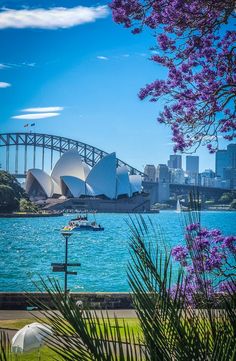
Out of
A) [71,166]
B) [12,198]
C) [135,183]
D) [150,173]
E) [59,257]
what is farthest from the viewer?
[150,173]

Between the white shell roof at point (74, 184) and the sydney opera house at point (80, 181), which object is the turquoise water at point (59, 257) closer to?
the sydney opera house at point (80, 181)

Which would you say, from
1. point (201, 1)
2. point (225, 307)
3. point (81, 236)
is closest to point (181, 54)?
point (201, 1)

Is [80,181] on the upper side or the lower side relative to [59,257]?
upper

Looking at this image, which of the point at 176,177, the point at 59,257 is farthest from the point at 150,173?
the point at 59,257

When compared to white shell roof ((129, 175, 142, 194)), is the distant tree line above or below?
below

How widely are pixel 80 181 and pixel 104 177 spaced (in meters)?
4.33

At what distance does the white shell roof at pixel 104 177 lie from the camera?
10412 cm

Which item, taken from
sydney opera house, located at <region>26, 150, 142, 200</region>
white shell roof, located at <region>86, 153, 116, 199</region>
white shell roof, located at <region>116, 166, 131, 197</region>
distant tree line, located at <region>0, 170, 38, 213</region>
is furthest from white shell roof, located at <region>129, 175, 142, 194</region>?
distant tree line, located at <region>0, 170, 38, 213</region>

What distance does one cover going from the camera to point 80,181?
110 metres

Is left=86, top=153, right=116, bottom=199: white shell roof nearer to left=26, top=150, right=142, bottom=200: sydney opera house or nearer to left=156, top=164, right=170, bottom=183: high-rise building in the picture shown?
left=26, top=150, right=142, bottom=200: sydney opera house

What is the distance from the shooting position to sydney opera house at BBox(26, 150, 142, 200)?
107812mm

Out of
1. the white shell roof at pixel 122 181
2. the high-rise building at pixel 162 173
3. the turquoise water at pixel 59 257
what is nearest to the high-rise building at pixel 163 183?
the high-rise building at pixel 162 173

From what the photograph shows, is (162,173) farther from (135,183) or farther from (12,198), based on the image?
(12,198)

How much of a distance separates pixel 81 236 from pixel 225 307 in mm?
78444
